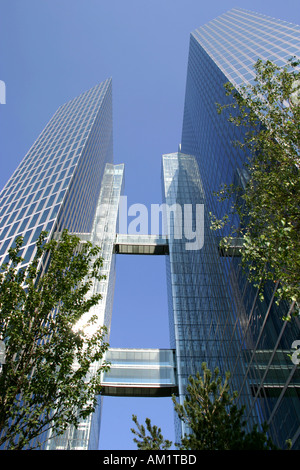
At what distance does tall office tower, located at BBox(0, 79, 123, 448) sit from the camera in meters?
43.0

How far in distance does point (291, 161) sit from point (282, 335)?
1022cm

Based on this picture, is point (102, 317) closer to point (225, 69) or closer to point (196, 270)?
point (196, 270)

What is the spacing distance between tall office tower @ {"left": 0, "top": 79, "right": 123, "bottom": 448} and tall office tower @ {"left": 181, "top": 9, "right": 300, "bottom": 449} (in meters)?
18.8

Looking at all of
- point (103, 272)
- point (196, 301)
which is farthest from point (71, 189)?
point (196, 301)

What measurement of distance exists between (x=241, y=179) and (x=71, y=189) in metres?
28.4

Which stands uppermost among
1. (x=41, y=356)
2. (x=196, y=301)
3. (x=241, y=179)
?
(x=196, y=301)

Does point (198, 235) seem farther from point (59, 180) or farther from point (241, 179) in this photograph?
point (59, 180)

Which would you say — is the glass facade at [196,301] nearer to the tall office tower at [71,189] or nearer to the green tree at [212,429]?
the tall office tower at [71,189]

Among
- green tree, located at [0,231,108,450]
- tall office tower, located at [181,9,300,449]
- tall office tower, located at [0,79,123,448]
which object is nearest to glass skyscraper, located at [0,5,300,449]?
tall office tower, located at [181,9,300,449]

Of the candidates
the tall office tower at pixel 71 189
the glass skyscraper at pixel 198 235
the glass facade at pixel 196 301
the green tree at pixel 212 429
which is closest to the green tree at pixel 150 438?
the green tree at pixel 212 429

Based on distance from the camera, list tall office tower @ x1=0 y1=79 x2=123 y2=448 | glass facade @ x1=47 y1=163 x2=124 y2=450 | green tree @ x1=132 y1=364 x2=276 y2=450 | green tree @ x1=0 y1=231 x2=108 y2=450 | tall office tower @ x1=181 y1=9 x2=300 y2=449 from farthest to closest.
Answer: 1. tall office tower @ x1=0 y1=79 x2=123 y2=448
2. glass facade @ x1=47 y1=163 x2=124 y2=450
3. tall office tower @ x1=181 y1=9 x2=300 y2=449
4. green tree @ x1=0 y1=231 x2=108 y2=450
5. green tree @ x1=132 y1=364 x2=276 y2=450

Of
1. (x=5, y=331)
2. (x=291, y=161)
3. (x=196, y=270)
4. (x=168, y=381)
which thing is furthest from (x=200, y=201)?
A: (x=5, y=331)

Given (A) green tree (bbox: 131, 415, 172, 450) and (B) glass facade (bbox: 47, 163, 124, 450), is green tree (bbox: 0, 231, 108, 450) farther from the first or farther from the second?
(B) glass facade (bbox: 47, 163, 124, 450)

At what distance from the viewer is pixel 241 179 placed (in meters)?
28.6
